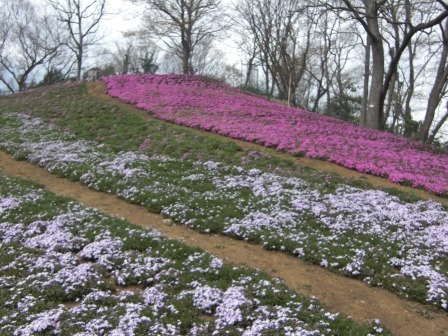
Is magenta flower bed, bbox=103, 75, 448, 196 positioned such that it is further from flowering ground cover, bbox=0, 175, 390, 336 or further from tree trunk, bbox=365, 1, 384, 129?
flowering ground cover, bbox=0, 175, 390, 336

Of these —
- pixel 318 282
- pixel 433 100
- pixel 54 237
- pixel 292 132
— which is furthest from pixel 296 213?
pixel 433 100

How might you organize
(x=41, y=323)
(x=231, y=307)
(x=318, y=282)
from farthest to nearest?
(x=318, y=282) < (x=231, y=307) < (x=41, y=323)

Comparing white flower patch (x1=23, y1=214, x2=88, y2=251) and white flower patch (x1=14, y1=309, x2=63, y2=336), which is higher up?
white flower patch (x1=23, y1=214, x2=88, y2=251)

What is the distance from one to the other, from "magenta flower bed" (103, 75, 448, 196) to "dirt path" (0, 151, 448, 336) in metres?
6.50

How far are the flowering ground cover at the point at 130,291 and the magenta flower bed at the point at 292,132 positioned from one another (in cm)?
791

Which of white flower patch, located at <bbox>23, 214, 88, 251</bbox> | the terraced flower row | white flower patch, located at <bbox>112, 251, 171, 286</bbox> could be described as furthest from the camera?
white flower patch, located at <bbox>23, 214, 88, 251</bbox>

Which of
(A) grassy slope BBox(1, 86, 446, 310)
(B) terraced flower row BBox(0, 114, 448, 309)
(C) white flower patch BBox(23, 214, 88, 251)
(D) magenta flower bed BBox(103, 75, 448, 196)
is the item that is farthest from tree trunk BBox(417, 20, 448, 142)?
(C) white flower patch BBox(23, 214, 88, 251)

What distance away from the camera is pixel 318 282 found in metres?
6.55

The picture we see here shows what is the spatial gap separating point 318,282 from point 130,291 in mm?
3047

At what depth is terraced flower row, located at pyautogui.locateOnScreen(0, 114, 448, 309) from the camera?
270 inches

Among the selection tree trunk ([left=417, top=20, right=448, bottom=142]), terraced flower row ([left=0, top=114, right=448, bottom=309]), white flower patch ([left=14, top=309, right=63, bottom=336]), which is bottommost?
white flower patch ([left=14, top=309, right=63, bottom=336])

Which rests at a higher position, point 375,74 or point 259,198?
point 375,74

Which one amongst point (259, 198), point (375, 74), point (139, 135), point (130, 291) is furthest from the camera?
point (375, 74)

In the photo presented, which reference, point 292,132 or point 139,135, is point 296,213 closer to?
point 292,132
